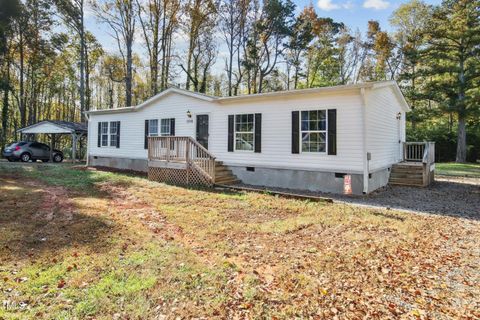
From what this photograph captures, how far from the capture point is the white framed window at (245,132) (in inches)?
439

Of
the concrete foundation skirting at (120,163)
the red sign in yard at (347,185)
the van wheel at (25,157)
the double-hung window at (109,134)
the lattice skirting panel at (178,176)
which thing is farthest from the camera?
the van wheel at (25,157)

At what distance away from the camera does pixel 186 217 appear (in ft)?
21.3

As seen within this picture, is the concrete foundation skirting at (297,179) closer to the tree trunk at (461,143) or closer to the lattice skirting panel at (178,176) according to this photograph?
the lattice skirting panel at (178,176)

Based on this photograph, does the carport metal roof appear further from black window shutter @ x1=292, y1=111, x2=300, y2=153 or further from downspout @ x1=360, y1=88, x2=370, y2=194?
downspout @ x1=360, y1=88, x2=370, y2=194

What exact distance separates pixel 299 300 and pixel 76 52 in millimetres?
31984

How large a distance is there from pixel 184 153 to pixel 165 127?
9.55ft

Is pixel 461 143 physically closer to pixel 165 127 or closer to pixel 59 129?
pixel 165 127

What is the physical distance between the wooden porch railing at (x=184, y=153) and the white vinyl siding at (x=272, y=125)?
129cm

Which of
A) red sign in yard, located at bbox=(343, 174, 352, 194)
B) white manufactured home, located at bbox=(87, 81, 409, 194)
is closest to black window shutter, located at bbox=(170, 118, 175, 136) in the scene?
white manufactured home, located at bbox=(87, 81, 409, 194)

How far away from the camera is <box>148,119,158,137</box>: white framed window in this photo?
1401 centimetres

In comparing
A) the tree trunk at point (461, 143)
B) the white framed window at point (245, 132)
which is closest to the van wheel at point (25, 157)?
the white framed window at point (245, 132)

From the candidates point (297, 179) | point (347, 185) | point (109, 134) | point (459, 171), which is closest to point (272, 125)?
point (297, 179)

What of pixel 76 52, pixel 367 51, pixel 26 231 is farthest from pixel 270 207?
pixel 76 52

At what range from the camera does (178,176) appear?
37.2ft
